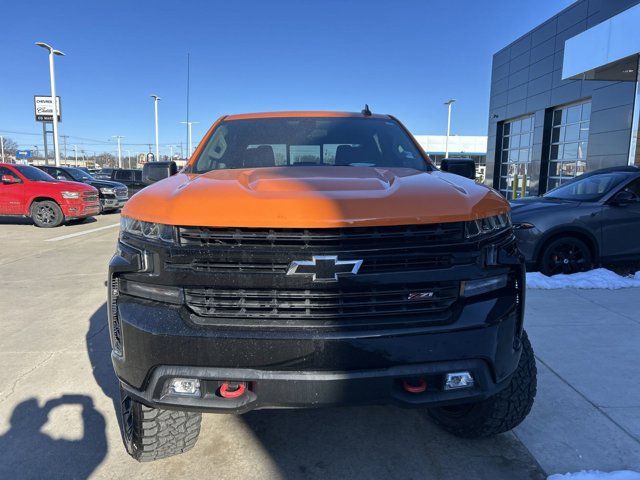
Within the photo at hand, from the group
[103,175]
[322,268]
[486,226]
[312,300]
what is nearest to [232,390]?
[312,300]

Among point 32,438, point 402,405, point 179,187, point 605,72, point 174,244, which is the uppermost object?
point 605,72

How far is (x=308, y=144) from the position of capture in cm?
353

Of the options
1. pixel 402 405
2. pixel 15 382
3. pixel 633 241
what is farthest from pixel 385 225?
pixel 633 241

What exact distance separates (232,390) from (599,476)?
6.00 feet

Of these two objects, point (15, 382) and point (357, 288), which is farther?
point (15, 382)

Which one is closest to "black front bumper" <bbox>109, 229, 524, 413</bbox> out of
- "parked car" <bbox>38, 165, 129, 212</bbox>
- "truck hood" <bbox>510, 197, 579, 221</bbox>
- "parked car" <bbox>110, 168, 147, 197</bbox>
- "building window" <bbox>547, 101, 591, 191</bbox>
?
"truck hood" <bbox>510, 197, 579, 221</bbox>

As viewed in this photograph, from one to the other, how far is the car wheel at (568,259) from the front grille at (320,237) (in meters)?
5.27

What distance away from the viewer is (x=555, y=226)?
642cm

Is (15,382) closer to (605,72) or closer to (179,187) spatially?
(179,187)

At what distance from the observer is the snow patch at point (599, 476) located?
7.47 feet

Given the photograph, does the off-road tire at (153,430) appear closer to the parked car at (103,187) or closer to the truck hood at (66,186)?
the truck hood at (66,186)

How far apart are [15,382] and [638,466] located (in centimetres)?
397

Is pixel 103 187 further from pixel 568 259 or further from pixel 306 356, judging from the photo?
pixel 306 356

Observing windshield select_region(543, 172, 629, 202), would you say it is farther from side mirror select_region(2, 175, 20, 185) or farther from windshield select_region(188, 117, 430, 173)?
side mirror select_region(2, 175, 20, 185)
